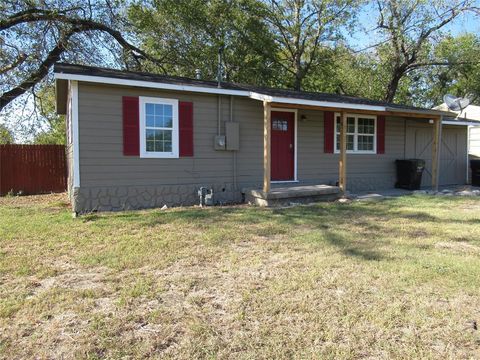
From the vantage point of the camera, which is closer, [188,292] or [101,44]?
[188,292]

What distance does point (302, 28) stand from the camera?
20.7 meters

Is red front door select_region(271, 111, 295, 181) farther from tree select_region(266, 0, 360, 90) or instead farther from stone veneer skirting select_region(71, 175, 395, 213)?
tree select_region(266, 0, 360, 90)

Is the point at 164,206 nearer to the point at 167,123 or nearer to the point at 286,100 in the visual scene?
the point at 167,123

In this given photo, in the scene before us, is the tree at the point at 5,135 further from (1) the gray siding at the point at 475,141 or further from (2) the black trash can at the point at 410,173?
(1) the gray siding at the point at 475,141

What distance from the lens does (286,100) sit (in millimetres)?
8453

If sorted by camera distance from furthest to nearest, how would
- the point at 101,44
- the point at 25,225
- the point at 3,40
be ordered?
the point at 101,44 → the point at 3,40 → the point at 25,225

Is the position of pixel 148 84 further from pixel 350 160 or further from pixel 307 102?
pixel 350 160

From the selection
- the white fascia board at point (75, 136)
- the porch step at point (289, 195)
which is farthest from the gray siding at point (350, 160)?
the white fascia board at point (75, 136)

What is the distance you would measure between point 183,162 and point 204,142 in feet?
2.26

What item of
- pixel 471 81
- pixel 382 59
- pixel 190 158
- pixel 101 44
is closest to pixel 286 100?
pixel 190 158

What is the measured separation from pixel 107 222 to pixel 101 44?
10.9 metres

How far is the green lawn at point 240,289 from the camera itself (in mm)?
2594

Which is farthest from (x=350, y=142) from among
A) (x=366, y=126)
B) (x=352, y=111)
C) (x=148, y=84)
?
(x=148, y=84)

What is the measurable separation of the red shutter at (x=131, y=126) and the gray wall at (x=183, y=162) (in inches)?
4.1
